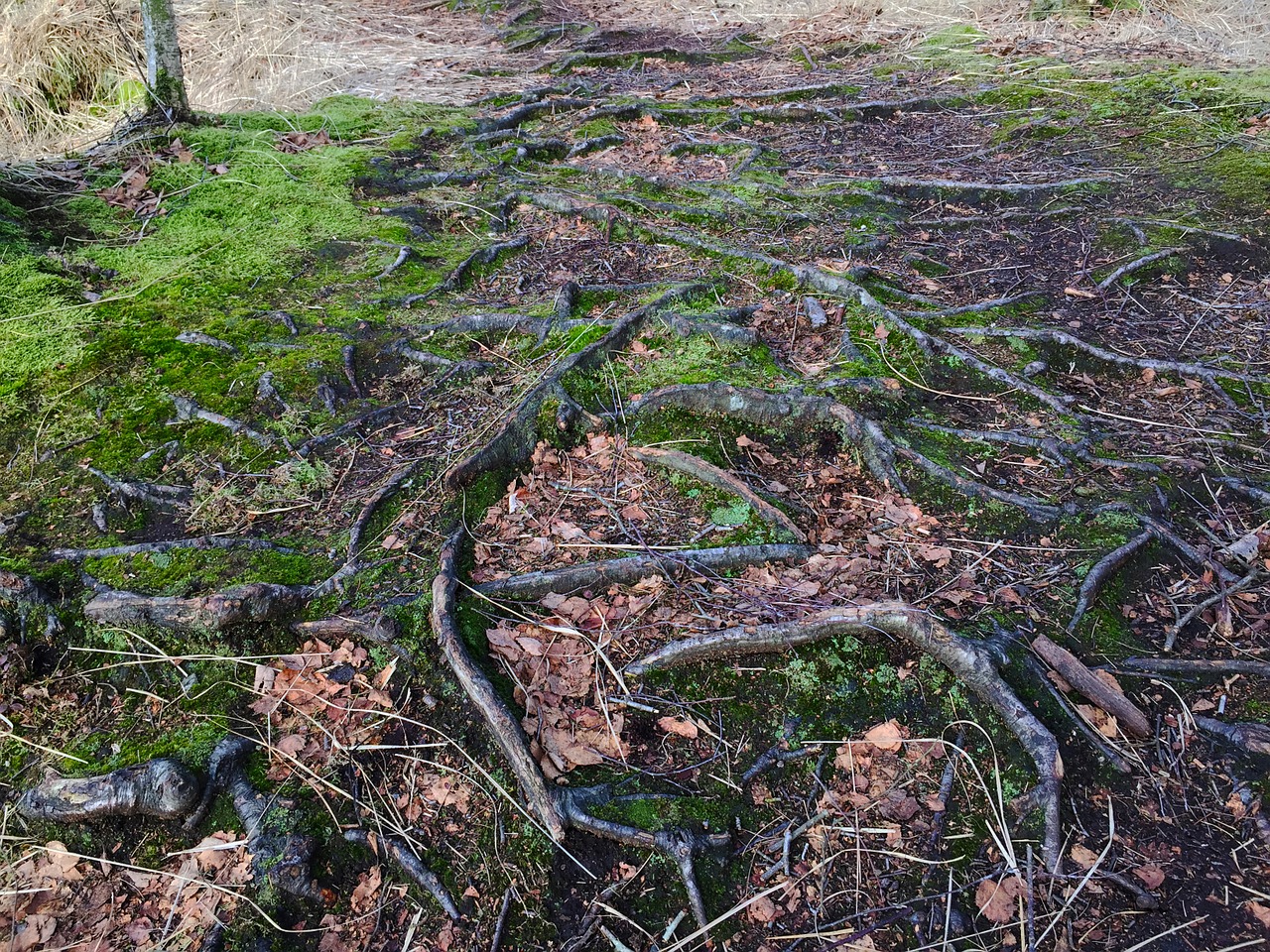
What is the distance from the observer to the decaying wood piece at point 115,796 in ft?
8.09

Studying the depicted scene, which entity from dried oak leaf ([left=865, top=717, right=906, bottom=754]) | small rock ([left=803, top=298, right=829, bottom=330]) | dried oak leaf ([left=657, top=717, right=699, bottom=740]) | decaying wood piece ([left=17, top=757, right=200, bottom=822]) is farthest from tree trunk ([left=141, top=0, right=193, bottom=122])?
dried oak leaf ([left=865, top=717, right=906, bottom=754])

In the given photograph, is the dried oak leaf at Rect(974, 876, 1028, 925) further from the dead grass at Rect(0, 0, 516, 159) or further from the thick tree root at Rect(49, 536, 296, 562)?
the dead grass at Rect(0, 0, 516, 159)

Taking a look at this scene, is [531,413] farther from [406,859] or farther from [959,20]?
[959,20]

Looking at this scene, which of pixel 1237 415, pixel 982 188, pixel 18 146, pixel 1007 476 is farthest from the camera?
pixel 18 146

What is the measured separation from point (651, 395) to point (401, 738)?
214 centimetres

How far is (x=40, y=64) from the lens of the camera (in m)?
8.94

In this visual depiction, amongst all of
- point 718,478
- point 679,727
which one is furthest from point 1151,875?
point 718,478

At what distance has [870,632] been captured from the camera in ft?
9.81

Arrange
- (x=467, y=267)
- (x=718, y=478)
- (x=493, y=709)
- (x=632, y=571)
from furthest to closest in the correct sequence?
(x=467, y=267), (x=718, y=478), (x=632, y=571), (x=493, y=709)

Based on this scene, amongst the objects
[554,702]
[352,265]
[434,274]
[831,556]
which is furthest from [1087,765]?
[352,265]

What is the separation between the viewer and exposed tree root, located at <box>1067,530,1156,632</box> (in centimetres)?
309

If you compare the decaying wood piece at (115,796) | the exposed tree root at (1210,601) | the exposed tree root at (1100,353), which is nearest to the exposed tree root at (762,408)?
the exposed tree root at (1100,353)

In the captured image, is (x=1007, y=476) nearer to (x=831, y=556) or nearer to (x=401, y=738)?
(x=831, y=556)

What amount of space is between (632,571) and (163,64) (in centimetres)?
652
